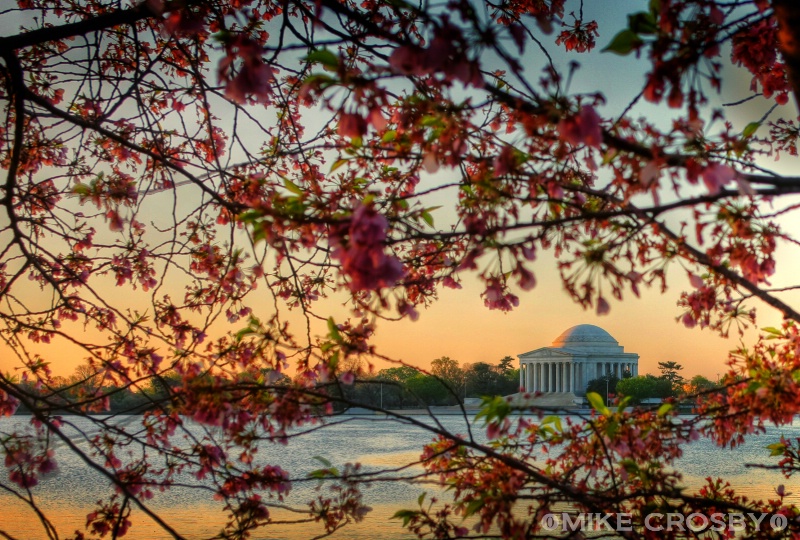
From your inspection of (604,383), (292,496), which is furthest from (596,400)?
(604,383)

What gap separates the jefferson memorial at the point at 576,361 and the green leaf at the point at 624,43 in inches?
2743

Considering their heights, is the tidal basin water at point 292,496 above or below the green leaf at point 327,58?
below

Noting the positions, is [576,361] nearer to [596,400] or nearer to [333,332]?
[596,400]

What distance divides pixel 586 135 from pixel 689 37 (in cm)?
40

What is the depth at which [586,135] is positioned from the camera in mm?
1576

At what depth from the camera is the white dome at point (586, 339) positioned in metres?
72.5

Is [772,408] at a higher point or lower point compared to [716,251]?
lower

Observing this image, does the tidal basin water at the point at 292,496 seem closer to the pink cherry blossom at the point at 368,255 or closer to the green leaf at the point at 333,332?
the green leaf at the point at 333,332

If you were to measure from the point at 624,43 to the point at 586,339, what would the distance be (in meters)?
74.2

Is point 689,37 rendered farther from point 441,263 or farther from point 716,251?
point 441,263

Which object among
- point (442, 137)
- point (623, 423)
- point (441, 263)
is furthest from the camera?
point (441, 263)

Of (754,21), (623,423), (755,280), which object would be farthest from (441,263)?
(754,21)

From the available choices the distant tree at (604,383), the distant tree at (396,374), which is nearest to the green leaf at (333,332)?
the distant tree at (396,374)

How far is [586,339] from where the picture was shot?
73.1 metres
